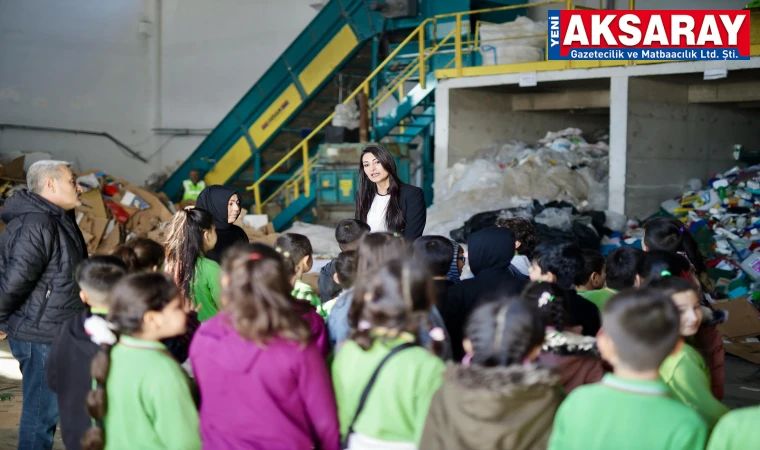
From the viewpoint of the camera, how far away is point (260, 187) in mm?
13602

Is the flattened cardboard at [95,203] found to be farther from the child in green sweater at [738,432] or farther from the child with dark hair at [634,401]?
the child in green sweater at [738,432]

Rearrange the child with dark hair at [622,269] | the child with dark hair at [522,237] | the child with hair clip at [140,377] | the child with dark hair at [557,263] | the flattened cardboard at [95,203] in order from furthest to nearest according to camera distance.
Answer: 1. the flattened cardboard at [95,203]
2. the child with dark hair at [522,237]
3. the child with dark hair at [622,269]
4. the child with dark hair at [557,263]
5. the child with hair clip at [140,377]

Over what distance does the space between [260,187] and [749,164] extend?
7615mm

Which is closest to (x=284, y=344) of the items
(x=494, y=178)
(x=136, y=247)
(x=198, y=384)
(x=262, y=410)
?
(x=262, y=410)

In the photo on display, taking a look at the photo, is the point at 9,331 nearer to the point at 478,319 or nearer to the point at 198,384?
the point at 198,384

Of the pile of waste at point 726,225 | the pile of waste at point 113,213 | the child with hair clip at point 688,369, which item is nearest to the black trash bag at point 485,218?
the pile of waste at point 726,225

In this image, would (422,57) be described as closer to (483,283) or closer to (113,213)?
(113,213)

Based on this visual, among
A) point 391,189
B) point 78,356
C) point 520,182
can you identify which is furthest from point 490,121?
point 78,356

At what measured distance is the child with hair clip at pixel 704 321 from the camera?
292 cm

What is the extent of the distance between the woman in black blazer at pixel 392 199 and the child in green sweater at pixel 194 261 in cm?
116

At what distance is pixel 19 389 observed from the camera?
17.4 feet

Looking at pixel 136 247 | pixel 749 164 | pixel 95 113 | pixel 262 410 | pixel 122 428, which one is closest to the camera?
pixel 262 410

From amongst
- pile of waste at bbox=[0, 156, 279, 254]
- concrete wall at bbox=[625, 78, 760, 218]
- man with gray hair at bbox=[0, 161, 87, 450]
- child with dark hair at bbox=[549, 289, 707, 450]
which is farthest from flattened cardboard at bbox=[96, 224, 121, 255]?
child with dark hair at bbox=[549, 289, 707, 450]

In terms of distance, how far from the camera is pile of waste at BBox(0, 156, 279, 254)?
10.3m
